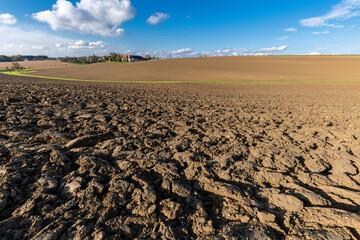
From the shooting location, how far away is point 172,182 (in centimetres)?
287

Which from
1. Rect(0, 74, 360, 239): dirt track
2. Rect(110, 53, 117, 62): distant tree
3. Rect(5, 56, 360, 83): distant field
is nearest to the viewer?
Rect(0, 74, 360, 239): dirt track

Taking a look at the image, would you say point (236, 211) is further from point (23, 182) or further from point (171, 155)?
point (23, 182)

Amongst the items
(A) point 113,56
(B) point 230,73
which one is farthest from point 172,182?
(A) point 113,56

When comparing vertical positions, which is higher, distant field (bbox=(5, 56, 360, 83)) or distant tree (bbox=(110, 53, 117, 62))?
distant tree (bbox=(110, 53, 117, 62))

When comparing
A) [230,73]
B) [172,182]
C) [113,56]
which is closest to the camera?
[172,182]

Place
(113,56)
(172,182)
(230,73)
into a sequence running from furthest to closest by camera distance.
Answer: (113,56), (230,73), (172,182)

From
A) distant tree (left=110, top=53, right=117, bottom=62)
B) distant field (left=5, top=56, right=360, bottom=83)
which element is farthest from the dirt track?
distant tree (left=110, top=53, right=117, bottom=62)

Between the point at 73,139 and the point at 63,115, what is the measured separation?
209 centimetres

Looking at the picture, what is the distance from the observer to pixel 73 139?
4.14 metres

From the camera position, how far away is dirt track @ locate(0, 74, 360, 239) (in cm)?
214

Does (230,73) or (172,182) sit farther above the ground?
(230,73)

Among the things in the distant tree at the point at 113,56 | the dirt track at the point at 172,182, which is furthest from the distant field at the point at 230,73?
the distant tree at the point at 113,56

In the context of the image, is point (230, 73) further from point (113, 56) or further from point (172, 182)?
point (113, 56)

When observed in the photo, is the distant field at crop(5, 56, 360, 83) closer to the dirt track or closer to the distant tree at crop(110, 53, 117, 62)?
the dirt track
